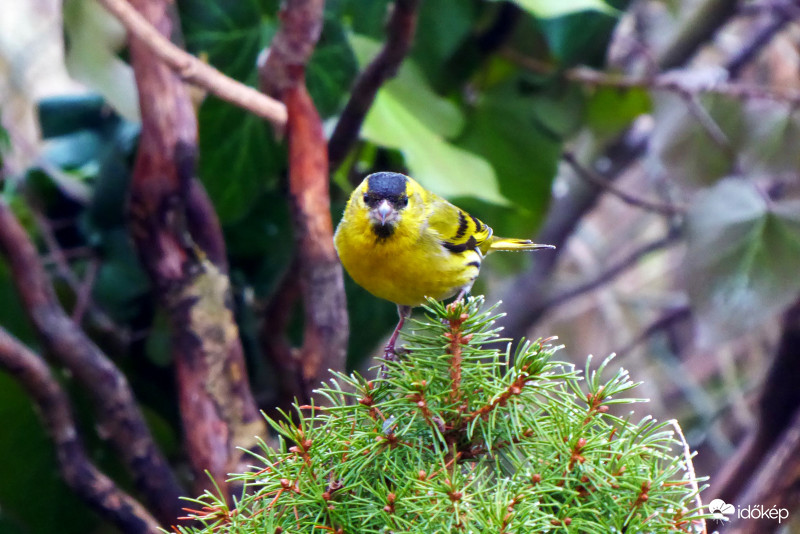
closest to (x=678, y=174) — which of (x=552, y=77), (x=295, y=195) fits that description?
(x=552, y=77)

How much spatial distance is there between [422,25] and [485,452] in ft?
4.33

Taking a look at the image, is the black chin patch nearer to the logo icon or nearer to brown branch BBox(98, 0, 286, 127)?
brown branch BBox(98, 0, 286, 127)

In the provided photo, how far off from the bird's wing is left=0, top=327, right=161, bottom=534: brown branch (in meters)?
0.74

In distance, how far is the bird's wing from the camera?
4.45 ft

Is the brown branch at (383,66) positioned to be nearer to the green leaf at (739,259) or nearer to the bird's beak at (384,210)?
the bird's beak at (384,210)

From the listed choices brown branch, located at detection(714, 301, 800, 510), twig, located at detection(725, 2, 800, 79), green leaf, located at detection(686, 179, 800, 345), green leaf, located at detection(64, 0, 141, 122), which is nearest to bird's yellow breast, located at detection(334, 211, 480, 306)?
green leaf, located at detection(64, 0, 141, 122)

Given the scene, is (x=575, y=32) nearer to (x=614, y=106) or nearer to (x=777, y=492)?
(x=614, y=106)

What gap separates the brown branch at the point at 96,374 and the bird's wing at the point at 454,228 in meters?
0.67

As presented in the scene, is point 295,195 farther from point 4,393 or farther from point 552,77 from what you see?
point 552,77

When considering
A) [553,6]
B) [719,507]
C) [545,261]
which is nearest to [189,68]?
[553,6]

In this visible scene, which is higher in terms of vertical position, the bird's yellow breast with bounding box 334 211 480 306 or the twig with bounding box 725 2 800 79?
the twig with bounding box 725 2 800 79

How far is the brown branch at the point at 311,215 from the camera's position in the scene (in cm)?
126

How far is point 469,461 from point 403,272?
0.53 meters

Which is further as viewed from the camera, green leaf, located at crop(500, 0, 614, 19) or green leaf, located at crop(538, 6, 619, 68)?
green leaf, located at crop(538, 6, 619, 68)
